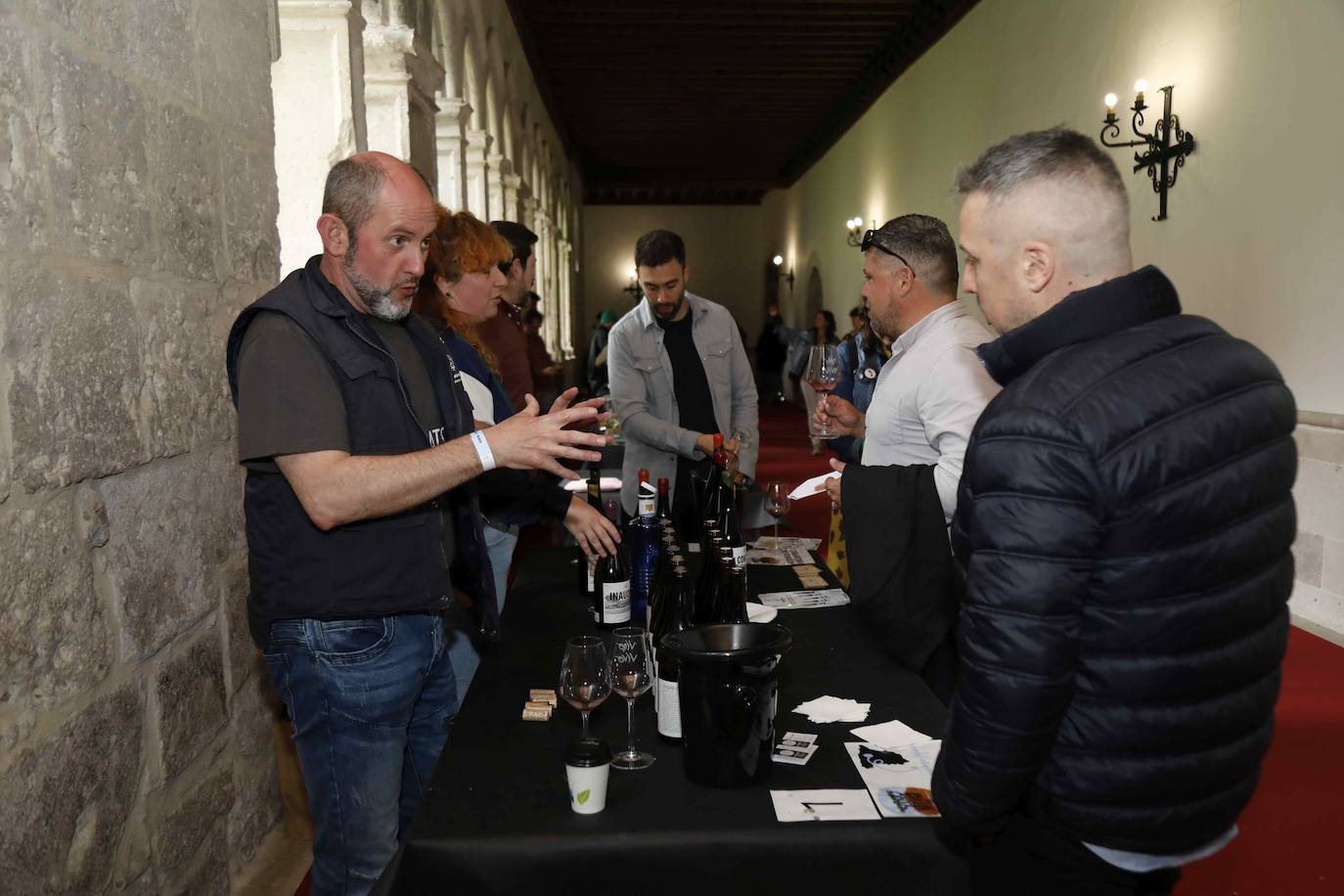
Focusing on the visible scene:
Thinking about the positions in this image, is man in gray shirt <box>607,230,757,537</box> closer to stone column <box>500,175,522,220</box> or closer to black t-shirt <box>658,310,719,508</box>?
black t-shirt <box>658,310,719,508</box>

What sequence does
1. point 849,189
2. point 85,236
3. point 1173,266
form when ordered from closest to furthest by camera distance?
point 85,236
point 1173,266
point 849,189

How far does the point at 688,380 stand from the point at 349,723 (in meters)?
2.51

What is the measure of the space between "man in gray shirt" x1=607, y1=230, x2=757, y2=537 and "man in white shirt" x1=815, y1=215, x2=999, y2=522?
55.2 inches

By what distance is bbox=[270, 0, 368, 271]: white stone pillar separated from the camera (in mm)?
3824

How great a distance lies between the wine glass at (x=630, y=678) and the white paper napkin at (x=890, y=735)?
15.0 inches

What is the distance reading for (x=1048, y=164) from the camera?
1.36 metres

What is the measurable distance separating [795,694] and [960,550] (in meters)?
0.69

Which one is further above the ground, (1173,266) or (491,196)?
(491,196)

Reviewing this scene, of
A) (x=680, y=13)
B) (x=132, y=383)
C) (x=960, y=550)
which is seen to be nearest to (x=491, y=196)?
(x=680, y=13)

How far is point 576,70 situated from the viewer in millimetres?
13016

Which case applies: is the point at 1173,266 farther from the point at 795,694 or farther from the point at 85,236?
the point at 85,236

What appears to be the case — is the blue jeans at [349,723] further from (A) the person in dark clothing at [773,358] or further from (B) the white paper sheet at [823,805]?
(A) the person in dark clothing at [773,358]

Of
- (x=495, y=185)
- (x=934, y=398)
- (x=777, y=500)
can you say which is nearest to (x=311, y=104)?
(x=777, y=500)

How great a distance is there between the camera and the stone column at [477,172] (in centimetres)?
791
